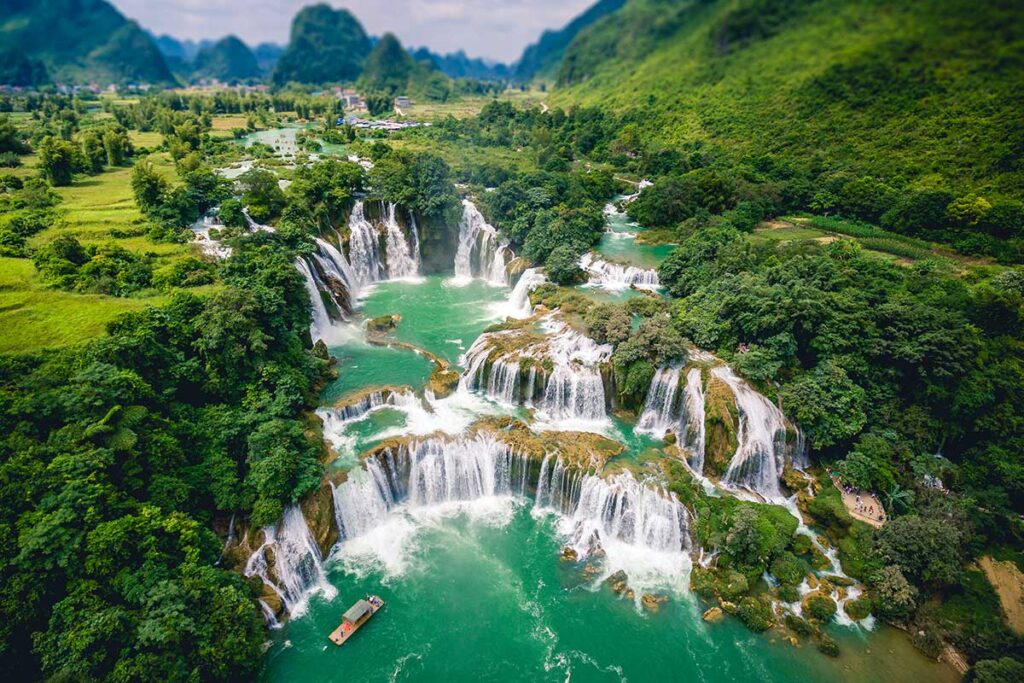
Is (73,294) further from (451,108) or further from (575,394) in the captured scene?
(451,108)

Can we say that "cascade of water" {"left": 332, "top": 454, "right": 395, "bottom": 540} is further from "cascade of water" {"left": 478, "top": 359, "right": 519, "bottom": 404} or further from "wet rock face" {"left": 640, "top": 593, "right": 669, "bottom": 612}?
"wet rock face" {"left": 640, "top": 593, "right": 669, "bottom": 612}

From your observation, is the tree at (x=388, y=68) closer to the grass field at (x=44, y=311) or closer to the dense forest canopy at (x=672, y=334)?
the dense forest canopy at (x=672, y=334)

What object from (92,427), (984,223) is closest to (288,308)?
(92,427)

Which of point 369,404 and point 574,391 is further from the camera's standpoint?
point 574,391

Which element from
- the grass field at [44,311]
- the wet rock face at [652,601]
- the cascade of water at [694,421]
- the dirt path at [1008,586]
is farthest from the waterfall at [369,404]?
the dirt path at [1008,586]

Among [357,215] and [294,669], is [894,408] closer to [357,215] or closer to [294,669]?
[294,669]

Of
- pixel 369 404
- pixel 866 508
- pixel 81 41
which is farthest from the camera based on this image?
pixel 81 41

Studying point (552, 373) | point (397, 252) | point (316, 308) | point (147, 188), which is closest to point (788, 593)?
point (552, 373)

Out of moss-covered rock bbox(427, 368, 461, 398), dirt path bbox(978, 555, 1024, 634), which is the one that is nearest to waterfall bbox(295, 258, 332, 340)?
moss-covered rock bbox(427, 368, 461, 398)
